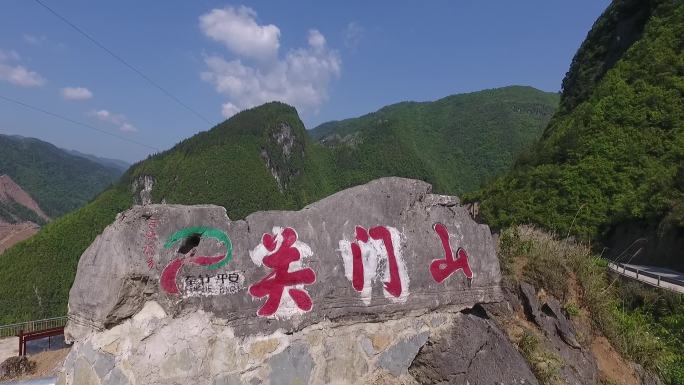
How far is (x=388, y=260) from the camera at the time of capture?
4.00 m

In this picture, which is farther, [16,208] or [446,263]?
[16,208]

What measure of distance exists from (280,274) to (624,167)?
20.4m

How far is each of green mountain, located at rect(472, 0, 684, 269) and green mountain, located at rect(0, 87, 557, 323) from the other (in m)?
49.2

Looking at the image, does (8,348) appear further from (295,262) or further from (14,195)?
(14,195)

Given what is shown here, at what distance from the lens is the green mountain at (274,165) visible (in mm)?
63812

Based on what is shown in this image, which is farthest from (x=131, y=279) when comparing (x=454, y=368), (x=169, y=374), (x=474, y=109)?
(x=474, y=109)

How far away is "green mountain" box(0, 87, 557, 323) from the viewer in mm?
63812

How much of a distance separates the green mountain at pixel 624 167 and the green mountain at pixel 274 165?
49218mm

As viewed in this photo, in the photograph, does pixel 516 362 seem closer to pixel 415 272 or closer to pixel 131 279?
pixel 415 272

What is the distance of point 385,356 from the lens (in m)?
3.89

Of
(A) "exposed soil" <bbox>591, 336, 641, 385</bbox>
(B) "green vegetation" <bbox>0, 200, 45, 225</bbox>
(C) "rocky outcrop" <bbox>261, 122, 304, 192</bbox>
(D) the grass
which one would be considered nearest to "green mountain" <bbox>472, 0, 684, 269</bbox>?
(A) "exposed soil" <bbox>591, 336, 641, 385</bbox>

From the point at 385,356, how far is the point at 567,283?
368 cm

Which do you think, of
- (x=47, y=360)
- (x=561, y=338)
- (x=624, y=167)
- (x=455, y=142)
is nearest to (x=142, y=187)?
(x=455, y=142)

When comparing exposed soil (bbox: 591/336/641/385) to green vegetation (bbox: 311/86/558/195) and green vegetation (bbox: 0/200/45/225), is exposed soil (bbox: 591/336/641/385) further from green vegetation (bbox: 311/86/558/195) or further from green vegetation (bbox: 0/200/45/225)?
green vegetation (bbox: 0/200/45/225)
